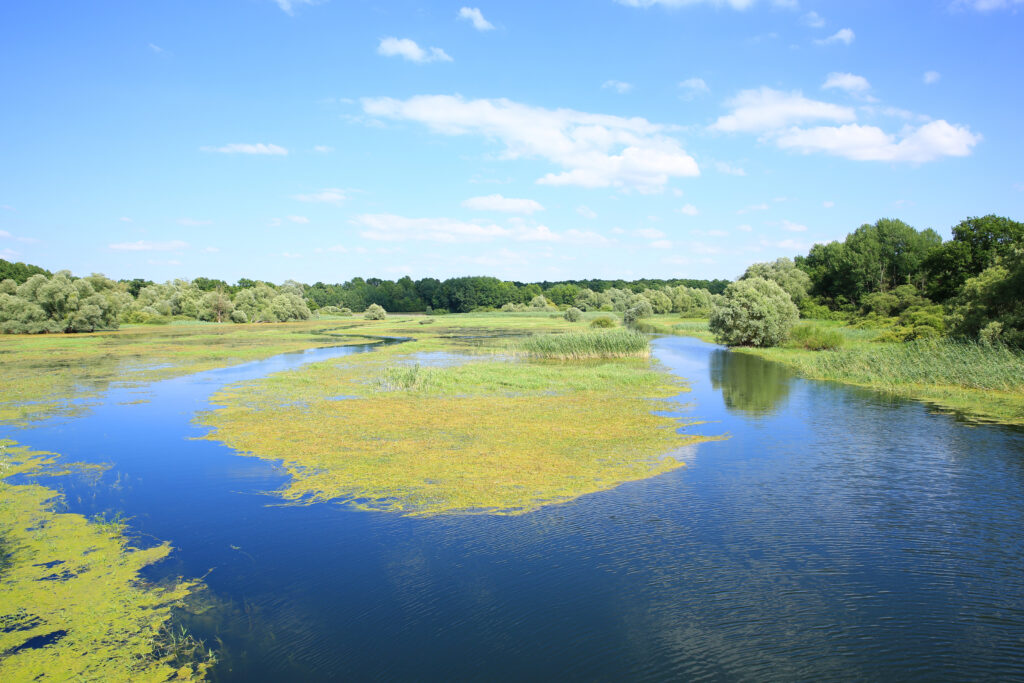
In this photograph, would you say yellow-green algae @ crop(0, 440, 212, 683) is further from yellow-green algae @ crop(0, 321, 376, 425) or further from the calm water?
yellow-green algae @ crop(0, 321, 376, 425)

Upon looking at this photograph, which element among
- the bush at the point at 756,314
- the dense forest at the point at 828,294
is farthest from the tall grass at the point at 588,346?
the dense forest at the point at 828,294

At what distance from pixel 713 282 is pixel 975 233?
455 ft

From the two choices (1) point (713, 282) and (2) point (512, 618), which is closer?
(2) point (512, 618)

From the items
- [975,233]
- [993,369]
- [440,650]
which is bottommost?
[440,650]

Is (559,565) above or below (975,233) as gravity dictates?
below

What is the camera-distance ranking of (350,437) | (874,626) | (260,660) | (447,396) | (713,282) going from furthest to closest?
(713,282) → (447,396) → (350,437) → (874,626) → (260,660)

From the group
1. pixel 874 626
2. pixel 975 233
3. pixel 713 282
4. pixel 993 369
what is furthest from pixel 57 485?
pixel 713 282

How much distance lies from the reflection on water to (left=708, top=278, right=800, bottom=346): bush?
5.36 meters

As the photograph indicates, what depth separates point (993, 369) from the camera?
25.0 m

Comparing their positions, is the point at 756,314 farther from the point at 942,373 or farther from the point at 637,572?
the point at 637,572

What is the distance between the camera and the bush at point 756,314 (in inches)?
1834

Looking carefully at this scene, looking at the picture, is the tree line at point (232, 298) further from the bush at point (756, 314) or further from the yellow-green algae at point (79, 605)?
the yellow-green algae at point (79, 605)

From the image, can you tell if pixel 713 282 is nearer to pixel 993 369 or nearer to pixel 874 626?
pixel 993 369

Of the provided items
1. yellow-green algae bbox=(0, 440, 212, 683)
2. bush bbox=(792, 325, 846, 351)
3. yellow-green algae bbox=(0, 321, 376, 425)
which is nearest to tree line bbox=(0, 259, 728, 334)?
yellow-green algae bbox=(0, 321, 376, 425)
